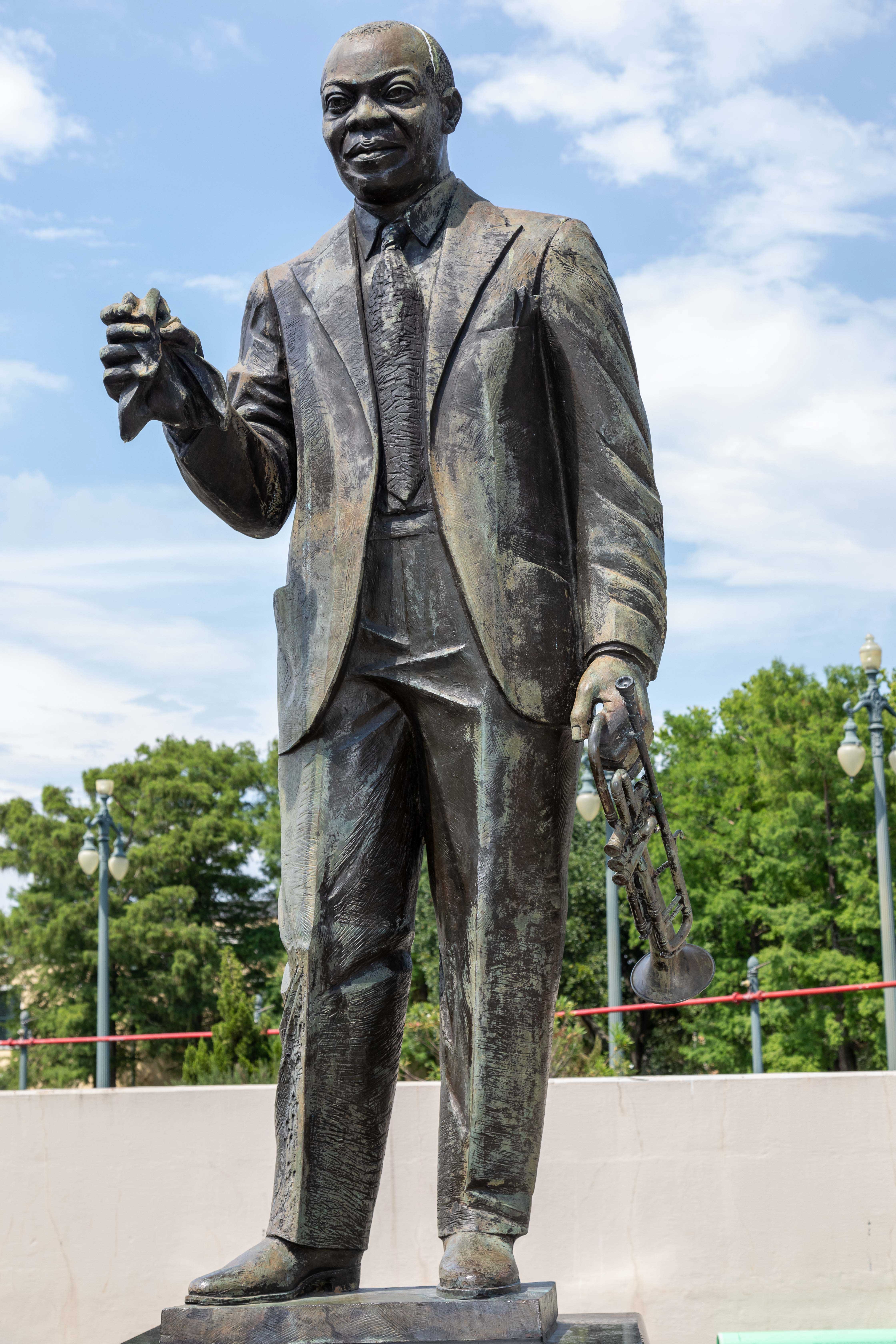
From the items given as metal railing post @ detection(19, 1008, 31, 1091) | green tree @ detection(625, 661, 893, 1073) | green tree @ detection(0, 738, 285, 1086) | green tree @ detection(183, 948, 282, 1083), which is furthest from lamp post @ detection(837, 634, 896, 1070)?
green tree @ detection(0, 738, 285, 1086)

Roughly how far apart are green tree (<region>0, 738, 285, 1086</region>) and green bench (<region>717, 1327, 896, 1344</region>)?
33.7 metres

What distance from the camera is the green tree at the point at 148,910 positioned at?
39.8 m

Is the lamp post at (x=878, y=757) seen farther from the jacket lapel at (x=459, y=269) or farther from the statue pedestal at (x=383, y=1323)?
the statue pedestal at (x=383, y=1323)

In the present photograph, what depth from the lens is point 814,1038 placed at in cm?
3178

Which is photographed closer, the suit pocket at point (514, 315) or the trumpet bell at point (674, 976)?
the trumpet bell at point (674, 976)

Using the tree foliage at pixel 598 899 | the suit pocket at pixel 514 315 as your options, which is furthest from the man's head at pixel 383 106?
the tree foliage at pixel 598 899

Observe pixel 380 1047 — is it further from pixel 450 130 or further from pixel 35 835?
pixel 35 835

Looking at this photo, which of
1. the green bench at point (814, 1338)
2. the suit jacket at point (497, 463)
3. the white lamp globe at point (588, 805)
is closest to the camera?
the suit jacket at point (497, 463)

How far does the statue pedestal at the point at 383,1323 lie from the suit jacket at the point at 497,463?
1162mm

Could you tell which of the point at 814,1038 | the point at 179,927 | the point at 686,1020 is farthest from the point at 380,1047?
the point at 179,927

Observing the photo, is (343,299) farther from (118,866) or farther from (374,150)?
(118,866)

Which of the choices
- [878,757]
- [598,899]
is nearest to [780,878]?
[598,899]

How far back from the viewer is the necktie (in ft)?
11.1

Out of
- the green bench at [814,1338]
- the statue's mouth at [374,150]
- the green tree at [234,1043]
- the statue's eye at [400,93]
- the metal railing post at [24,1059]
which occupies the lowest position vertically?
the green bench at [814,1338]
